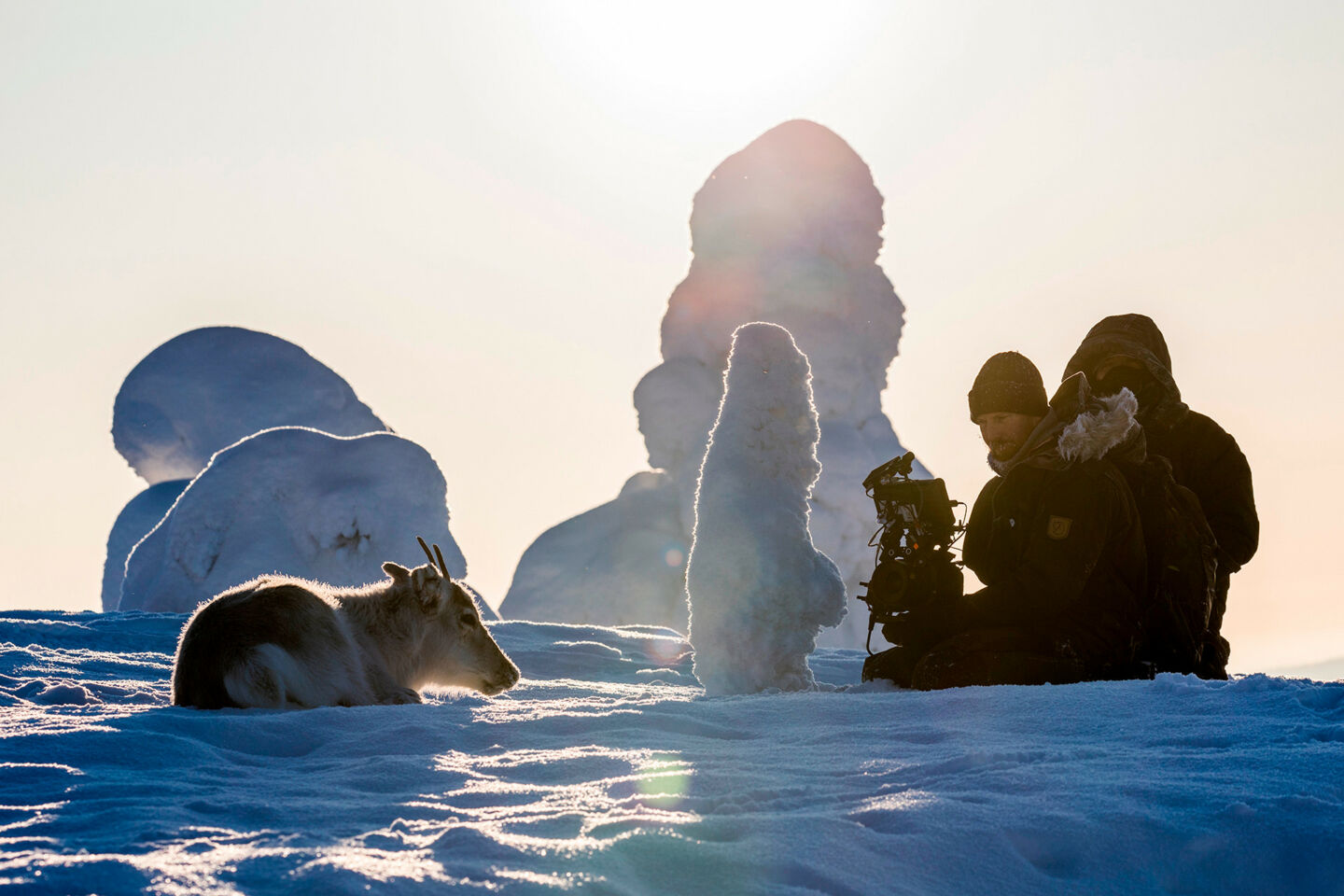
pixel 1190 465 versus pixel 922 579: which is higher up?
pixel 1190 465

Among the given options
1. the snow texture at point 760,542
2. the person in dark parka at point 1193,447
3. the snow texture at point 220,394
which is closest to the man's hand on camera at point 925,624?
the snow texture at point 760,542

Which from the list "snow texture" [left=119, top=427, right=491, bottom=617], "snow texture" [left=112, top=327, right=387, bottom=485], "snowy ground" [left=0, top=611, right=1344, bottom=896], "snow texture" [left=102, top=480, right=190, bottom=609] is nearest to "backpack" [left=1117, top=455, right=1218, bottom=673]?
"snowy ground" [left=0, top=611, right=1344, bottom=896]

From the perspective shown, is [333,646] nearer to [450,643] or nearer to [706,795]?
[450,643]

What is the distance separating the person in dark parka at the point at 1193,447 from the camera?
217 inches

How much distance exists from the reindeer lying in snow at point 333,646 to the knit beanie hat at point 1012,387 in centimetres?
298

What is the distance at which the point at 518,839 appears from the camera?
206 centimetres

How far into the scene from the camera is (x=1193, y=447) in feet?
18.5

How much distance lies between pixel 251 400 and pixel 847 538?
11386 mm

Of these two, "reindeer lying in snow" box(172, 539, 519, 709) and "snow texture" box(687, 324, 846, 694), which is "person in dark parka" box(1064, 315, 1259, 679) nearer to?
"snow texture" box(687, 324, 846, 694)

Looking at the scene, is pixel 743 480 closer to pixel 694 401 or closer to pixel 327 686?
pixel 327 686

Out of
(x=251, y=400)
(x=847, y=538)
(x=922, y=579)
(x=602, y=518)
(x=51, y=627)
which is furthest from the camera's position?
(x=602, y=518)

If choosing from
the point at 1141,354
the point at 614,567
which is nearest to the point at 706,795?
the point at 1141,354

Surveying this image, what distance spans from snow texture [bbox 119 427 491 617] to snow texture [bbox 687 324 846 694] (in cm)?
837

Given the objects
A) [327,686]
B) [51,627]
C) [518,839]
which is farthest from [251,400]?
[518,839]
